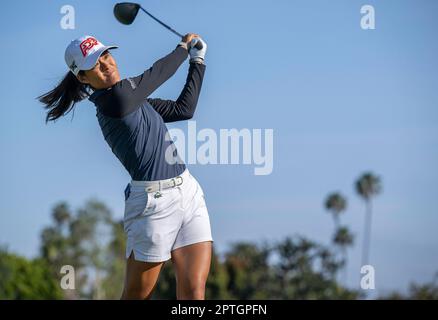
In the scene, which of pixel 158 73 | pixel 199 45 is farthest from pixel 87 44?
pixel 199 45

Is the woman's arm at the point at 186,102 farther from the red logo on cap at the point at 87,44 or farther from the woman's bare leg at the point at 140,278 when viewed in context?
the woman's bare leg at the point at 140,278

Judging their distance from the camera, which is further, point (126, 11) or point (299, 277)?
point (299, 277)

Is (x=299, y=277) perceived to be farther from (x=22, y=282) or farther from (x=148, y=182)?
(x=148, y=182)

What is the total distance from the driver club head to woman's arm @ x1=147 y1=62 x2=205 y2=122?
1.14 meters

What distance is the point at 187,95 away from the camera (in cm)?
712

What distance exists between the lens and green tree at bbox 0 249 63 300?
35956mm

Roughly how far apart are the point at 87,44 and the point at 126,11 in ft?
4.09

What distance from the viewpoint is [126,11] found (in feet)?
26.3

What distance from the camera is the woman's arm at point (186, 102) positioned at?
279 inches

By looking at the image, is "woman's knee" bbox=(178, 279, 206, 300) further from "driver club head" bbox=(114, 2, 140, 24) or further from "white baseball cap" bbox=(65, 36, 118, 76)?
"driver club head" bbox=(114, 2, 140, 24)

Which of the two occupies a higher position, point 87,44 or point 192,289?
point 87,44
